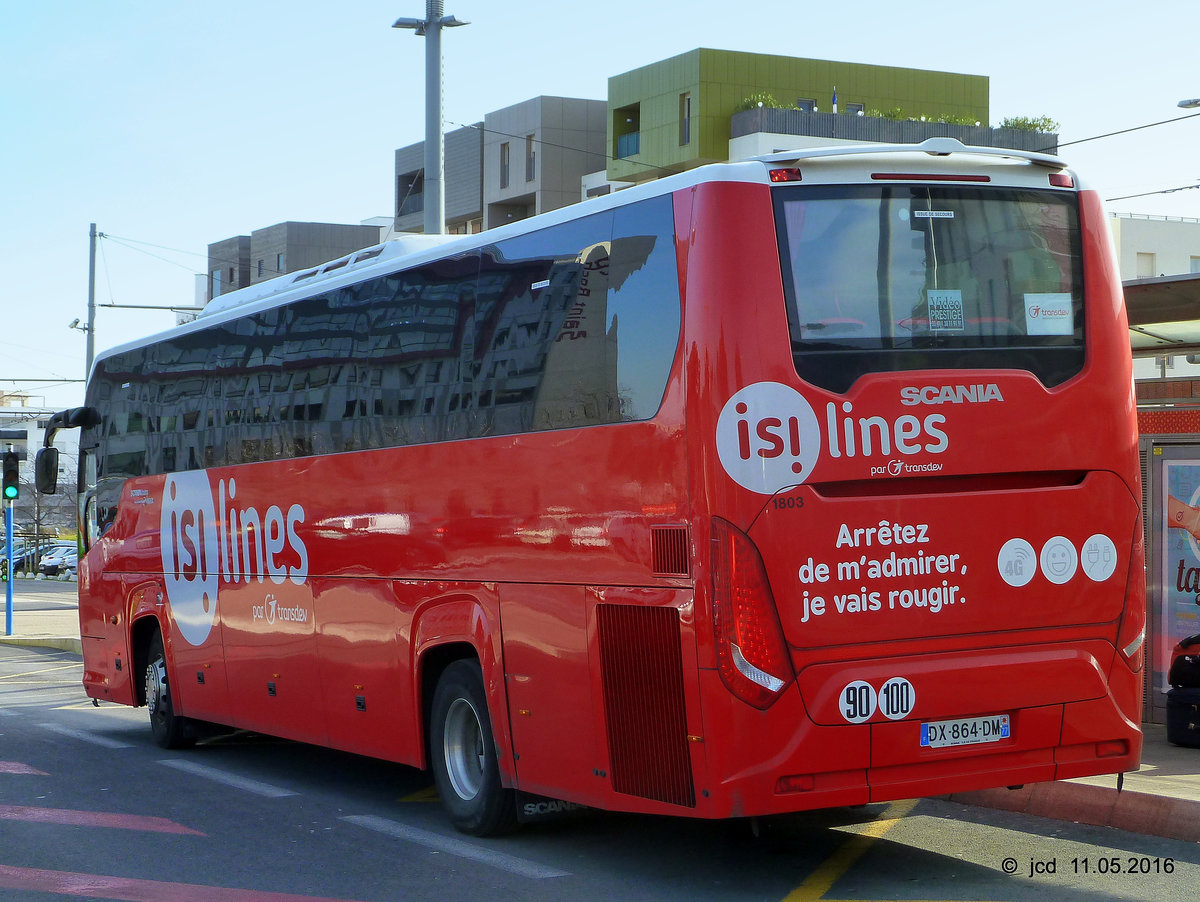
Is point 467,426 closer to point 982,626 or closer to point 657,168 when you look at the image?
point 982,626

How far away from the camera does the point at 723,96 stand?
49.2 meters

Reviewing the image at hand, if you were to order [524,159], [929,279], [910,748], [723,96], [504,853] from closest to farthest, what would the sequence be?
[910,748] → [929,279] → [504,853] → [723,96] → [524,159]

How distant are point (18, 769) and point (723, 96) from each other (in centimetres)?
4082

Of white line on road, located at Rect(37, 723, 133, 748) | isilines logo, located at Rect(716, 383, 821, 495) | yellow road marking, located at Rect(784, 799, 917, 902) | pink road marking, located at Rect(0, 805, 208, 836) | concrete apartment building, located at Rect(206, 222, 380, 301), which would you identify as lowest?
white line on road, located at Rect(37, 723, 133, 748)

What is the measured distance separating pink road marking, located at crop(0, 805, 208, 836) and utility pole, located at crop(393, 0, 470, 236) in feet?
27.2

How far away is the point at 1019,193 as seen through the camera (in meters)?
7.57

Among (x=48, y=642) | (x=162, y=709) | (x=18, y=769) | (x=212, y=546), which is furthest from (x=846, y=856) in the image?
(x=48, y=642)

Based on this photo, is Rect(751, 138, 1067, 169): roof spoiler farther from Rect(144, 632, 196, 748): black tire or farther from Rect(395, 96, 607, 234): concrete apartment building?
Rect(395, 96, 607, 234): concrete apartment building

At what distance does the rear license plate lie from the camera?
22.8 feet

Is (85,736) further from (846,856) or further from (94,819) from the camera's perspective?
(846,856)

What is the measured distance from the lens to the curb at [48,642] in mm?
26656

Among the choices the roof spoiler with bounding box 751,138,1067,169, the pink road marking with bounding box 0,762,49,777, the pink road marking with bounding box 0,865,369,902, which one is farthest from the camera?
the pink road marking with bounding box 0,762,49,777

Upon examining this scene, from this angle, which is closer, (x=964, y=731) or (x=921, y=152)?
(x=964, y=731)

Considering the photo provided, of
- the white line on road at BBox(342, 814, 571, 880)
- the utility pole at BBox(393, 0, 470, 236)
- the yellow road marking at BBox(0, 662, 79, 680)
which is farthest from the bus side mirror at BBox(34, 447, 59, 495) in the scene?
the white line on road at BBox(342, 814, 571, 880)
